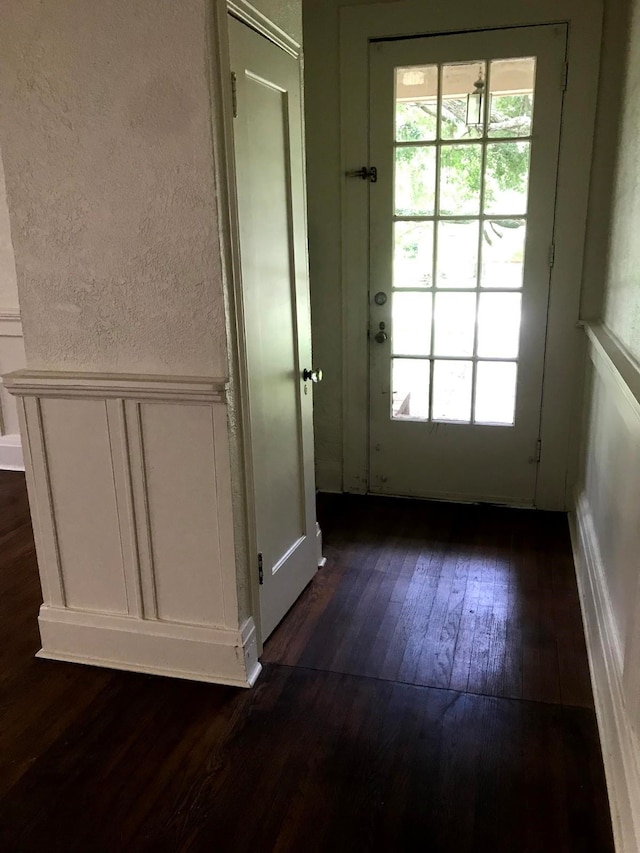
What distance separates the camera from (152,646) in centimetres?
218

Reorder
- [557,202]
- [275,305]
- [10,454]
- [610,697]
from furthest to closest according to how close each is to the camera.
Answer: [10,454], [557,202], [275,305], [610,697]

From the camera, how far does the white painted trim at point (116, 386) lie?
193 cm

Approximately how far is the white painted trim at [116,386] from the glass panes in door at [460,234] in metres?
1.69

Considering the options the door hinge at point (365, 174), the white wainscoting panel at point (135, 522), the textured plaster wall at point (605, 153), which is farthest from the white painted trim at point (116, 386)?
the textured plaster wall at point (605, 153)

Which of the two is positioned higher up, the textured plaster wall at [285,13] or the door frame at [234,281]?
the textured plaster wall at [285,13]

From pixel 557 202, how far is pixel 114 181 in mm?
2033

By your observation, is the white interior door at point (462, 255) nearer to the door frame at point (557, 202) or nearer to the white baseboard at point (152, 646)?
the door frame at point (557, 202)

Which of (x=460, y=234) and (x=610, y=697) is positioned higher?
(x=460, y=234)

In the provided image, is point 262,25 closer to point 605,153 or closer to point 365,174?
point 365,174

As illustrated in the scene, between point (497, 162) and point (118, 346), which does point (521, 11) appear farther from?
point (118, 346)

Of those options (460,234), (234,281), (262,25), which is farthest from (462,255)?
(234,281)

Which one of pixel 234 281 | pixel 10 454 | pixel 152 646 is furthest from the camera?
pixel 10 454

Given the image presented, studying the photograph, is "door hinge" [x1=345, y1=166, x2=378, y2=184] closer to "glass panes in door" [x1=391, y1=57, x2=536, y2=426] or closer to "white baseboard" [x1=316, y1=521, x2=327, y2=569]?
"glass panes in door" [x1=391, y1=57, x2=536, y2=426]

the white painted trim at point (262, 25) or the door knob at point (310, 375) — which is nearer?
the white painted trim at point (262, 25)
